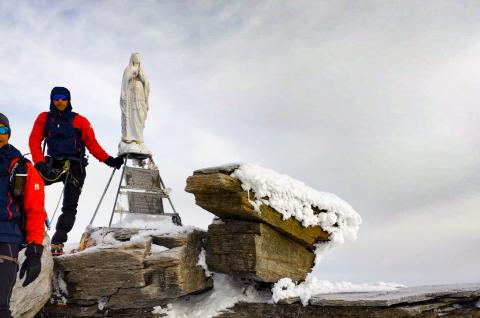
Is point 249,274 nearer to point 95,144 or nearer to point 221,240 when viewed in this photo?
point 221,240

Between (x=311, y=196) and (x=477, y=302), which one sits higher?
(x=311, y=196)

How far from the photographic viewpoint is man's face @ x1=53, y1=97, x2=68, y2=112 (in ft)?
32.6

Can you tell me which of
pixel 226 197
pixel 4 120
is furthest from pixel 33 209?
pixel 226 197

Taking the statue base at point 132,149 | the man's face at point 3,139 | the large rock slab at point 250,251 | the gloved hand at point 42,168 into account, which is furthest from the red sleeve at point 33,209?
the statue base at point 132,149

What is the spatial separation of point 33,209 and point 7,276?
42.0 inches

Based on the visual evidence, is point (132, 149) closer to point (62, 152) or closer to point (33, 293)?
point (62, 152)

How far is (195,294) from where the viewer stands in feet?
30.6

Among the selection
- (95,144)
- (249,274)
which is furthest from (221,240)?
(95,144)

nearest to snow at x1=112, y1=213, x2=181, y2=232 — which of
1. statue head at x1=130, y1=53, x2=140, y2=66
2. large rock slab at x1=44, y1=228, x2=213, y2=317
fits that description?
large rock slab at x1=44, y1=228, x2=213, y2=317

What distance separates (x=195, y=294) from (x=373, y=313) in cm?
386

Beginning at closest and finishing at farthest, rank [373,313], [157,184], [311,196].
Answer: [373,313] < [311,196] < [157,184]

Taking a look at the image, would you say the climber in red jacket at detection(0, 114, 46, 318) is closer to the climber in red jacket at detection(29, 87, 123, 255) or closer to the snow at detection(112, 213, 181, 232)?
the climber in red jacket at detection(29, 87, 123, 255)

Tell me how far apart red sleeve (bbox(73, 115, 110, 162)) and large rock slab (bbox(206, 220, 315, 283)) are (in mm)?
3874

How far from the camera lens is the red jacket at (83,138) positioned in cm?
967
